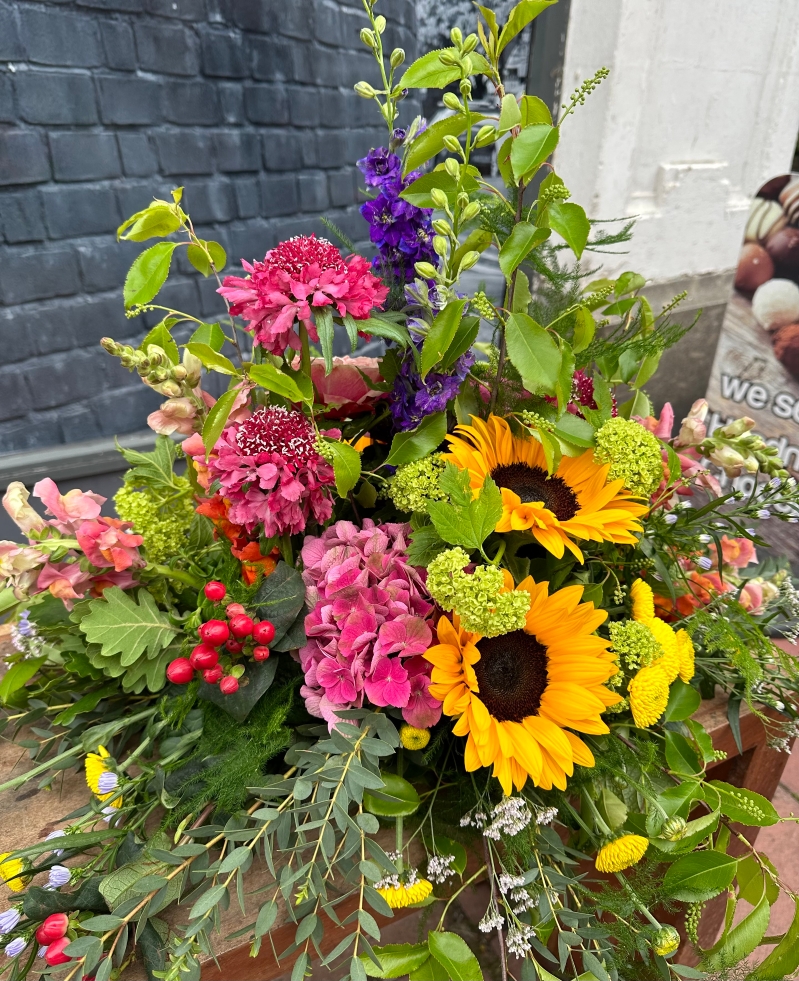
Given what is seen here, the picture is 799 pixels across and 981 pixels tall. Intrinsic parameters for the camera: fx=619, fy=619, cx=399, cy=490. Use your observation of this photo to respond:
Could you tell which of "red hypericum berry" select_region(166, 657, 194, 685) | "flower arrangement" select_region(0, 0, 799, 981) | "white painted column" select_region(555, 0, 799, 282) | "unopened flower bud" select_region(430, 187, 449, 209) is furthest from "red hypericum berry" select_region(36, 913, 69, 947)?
"white painted column" select_region(555, 0, 799, 282)

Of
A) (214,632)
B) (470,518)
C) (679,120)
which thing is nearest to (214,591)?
(214,632)

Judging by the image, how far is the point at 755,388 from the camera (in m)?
1.66

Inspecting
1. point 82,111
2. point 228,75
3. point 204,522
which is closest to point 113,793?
point 204,522

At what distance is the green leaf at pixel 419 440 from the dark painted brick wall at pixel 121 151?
124 centimetres

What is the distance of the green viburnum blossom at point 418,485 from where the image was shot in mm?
549

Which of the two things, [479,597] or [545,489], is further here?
[545,489]

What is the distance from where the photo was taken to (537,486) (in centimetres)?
→ 61

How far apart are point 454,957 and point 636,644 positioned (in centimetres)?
30

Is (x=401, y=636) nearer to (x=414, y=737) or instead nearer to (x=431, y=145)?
(x=414, y=737)

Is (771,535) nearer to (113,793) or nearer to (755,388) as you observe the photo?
(755,388)

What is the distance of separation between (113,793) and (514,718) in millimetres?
355

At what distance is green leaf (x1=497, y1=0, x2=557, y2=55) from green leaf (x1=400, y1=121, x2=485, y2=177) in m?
0.06

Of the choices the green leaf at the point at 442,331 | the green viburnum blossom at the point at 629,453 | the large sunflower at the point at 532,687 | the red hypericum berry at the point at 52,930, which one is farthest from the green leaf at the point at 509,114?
the red hypericum berry at the point at 52,930

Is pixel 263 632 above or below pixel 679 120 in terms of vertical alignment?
below
